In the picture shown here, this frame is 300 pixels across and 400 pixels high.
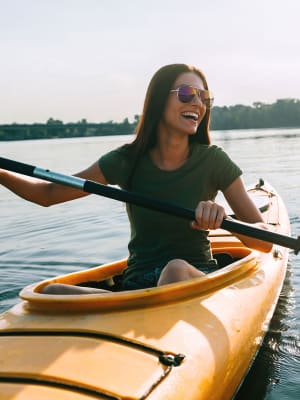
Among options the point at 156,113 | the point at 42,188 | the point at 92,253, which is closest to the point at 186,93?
the point at 156,113

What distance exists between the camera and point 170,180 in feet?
10.9

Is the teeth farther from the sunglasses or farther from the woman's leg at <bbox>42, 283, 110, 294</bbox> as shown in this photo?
the woman's leg at <bbox>42, 283, 110, 294</bbox>

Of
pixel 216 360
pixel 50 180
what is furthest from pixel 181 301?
pixel 50 180

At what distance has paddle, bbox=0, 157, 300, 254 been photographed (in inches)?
115

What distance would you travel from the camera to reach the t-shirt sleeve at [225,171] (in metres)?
3.30

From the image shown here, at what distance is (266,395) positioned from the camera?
3373 mm

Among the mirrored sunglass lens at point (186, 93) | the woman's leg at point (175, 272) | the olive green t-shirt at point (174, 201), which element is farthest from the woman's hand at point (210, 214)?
the mirrored sunglass lens at point (186, 93)

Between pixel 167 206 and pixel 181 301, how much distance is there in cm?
52

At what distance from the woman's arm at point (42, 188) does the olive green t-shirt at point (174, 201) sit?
0.95 ft

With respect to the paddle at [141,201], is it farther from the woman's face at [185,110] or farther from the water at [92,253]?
the water at [92,253]

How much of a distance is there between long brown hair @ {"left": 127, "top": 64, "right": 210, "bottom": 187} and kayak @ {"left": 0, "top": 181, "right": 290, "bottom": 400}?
895 millimetres

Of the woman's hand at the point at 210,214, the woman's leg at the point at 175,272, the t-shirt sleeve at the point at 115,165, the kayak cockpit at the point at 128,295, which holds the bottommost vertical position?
the kayak cockpit at the point at 128,295

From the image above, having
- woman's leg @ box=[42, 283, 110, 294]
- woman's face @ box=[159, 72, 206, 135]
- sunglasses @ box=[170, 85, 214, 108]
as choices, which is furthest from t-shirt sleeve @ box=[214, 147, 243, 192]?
woman's leg @ box=[42, 283, 110, 294]

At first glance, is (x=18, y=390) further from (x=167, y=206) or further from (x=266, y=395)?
(x=266, y=395)
